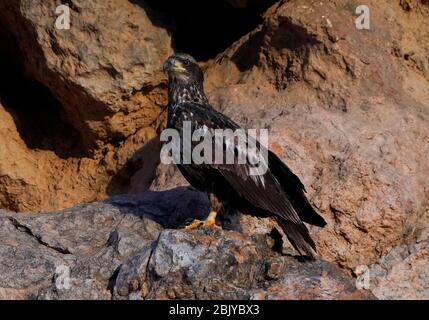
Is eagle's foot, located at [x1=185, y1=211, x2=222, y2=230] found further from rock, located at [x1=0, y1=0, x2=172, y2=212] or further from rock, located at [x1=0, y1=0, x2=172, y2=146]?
rock, located at [x1=0, y1=0, x2=172, y2=146]

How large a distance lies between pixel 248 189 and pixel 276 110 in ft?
6.18

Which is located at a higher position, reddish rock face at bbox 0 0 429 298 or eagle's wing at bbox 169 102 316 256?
reddish rock face at bbox 0 0 429 298

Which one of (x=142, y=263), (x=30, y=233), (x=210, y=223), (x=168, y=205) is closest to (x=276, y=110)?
(x=168, y=205)

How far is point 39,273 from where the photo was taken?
7.42 m

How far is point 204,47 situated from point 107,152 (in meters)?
1.52

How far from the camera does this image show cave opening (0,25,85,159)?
10.6 metres

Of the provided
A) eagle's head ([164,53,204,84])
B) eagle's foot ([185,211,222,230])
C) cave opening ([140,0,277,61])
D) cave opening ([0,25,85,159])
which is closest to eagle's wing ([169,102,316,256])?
eagle's foot ([185,211,222,230])

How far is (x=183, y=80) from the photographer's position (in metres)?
8.34

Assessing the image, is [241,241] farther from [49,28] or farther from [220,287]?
[49,28]

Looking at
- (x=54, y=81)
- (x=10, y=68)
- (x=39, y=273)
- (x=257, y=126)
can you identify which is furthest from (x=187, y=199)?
(x=10, y=68)

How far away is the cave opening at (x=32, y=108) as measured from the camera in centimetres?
1056

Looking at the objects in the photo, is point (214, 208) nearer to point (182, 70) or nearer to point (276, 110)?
point (182, 70)

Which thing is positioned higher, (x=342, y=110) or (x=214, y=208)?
(x=342, y=110)

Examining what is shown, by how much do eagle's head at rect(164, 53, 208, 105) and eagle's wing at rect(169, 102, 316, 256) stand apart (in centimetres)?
49
